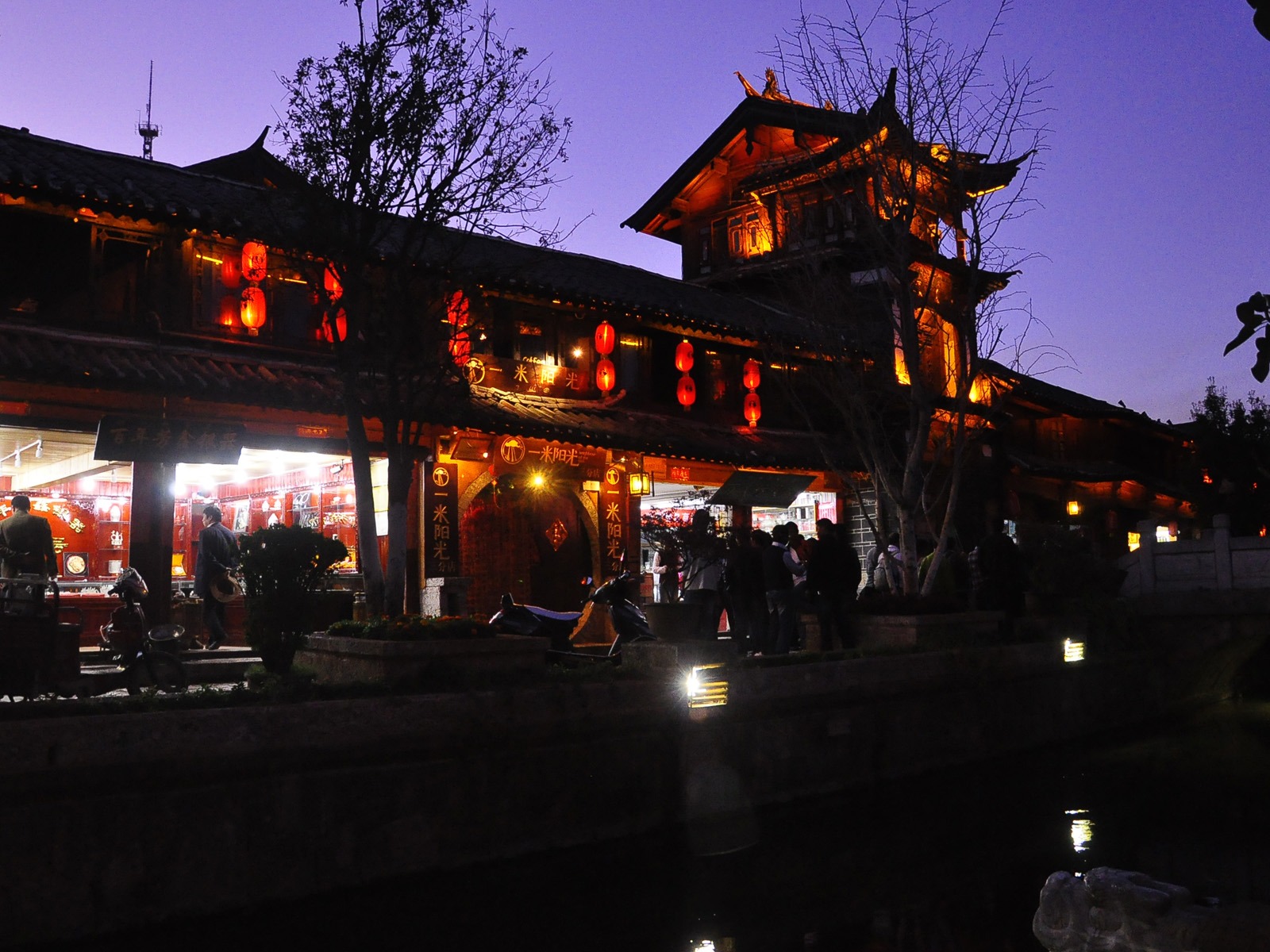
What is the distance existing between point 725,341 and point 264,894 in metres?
16.2

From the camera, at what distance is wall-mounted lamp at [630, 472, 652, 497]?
18.7 meters

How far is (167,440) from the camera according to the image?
500 inches

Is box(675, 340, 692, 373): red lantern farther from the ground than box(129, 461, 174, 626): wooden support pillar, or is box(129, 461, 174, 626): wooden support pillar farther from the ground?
box(675, 340, 692, 373): red lantern

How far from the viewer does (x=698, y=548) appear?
45.7 ft

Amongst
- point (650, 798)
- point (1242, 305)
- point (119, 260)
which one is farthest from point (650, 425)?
point (1242, 305)

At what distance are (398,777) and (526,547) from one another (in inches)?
444

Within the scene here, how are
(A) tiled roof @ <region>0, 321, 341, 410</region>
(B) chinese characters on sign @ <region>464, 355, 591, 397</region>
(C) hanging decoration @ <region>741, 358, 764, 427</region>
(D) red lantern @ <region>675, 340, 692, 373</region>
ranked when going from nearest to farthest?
(A) tiled roof @ <region>0, 321, 341, 410</region>
(B) chinese characters on sign @ <region>464, 355, 591, 397</region>
(D) red lantern @ <region>675, 340, 692, 373</region>
(C) hanging decoration @ <region>741, 358, 764, 427</region>

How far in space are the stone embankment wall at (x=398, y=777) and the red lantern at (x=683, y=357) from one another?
398 inches

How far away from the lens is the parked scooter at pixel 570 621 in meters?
11.1

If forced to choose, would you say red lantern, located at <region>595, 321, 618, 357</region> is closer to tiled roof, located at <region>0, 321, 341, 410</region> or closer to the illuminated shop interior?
the illuminated shop interior

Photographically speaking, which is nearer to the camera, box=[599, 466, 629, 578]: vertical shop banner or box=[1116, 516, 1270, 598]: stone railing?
box=[1116, 516, 1270, 598]: stone railing

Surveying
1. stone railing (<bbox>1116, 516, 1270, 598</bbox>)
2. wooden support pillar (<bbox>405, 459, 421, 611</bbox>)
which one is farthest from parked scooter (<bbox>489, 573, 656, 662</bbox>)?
stone railing (<bbox>1116, 516, 1270, 598</bbox>)

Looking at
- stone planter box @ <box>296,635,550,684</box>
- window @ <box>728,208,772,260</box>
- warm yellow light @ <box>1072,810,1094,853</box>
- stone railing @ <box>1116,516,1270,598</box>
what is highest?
window @ <box>728,208,772,260</box>

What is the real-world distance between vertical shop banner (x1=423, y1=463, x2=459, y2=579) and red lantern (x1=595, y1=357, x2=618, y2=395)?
11.6ft
